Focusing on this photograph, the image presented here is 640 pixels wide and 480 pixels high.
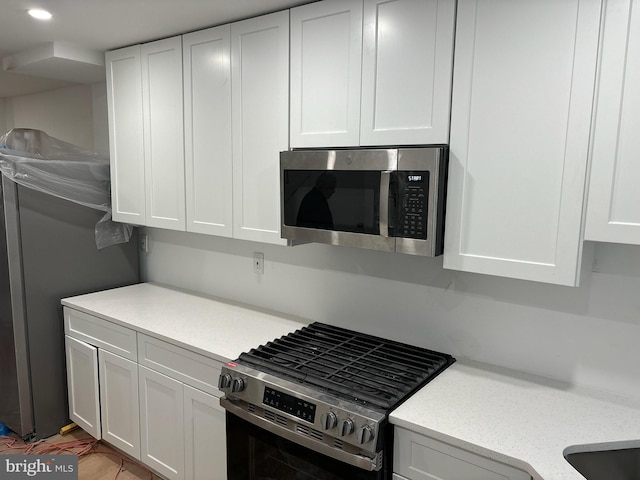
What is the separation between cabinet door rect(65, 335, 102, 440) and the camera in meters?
2.65

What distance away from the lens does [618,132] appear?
1.32 metres

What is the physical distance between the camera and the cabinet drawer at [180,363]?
2.03m

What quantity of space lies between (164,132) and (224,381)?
1.42 metres

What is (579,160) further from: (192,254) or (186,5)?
(192,254)

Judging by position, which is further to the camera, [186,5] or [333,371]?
[186,5]

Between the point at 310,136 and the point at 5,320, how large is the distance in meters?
2.13

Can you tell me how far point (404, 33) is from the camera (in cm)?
165

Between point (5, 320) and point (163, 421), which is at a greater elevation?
point (5, 320)

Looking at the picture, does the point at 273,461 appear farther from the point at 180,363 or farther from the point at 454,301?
the point at 454,301

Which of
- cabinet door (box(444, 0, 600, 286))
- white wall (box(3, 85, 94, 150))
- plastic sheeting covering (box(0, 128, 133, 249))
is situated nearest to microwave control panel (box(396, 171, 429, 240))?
cabinet door (box(444, 0, 600, 286))

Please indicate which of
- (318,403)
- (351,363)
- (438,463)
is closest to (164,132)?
(351,363)

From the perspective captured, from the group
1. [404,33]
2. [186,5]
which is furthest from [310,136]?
[186,5]

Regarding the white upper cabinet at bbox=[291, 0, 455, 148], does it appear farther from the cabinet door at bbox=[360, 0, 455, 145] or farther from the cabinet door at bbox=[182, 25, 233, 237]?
the cabinet door at bbox=[182, 25, 233, 237]

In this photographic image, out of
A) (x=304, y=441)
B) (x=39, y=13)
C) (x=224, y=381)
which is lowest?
(x=304, y=441)
